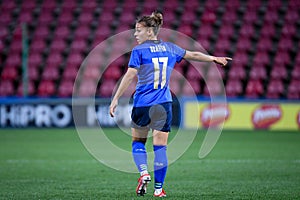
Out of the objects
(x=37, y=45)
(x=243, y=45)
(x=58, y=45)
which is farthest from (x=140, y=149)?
(x=37, y=45)

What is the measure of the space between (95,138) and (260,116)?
4572mm

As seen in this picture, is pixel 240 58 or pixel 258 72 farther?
pixel 240 58

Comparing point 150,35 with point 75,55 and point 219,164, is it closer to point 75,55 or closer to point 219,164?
point 219,164

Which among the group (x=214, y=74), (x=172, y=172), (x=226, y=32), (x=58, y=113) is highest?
(x=226, y=32)

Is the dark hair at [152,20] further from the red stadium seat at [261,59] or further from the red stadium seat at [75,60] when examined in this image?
the red stadium seat at [75,60]

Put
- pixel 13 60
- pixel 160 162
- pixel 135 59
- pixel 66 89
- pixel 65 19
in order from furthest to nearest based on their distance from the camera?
pixel 65 19 → pixel 13 60 → pixel 66 89 → pixel 160 162 → pixel 135 59

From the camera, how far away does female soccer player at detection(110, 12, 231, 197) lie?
6715mm

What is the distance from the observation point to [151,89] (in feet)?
22.4

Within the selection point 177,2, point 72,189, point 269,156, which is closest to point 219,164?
point 269,156

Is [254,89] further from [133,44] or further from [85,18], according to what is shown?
[85,18]

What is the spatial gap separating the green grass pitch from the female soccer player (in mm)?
369

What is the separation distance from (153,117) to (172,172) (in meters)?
2.50

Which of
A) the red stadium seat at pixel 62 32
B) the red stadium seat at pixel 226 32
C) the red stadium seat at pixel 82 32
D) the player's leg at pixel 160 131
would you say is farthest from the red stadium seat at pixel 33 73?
the player's leg at pixel 160 131

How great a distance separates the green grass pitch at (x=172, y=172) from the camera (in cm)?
704
